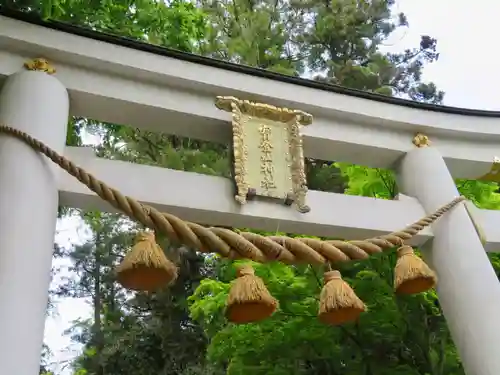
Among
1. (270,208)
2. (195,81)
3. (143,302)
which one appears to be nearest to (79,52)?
(195,81)

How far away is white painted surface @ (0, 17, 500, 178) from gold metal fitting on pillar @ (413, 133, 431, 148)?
6cm

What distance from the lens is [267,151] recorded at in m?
3.76

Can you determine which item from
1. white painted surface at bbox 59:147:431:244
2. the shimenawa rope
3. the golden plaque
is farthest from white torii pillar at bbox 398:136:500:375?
the shimenawa rope

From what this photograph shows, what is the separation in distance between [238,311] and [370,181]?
3019 millimetres

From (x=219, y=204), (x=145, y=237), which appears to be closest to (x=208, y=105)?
(x=219, y=204)

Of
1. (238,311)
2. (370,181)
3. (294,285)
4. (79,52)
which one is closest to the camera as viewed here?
(238,311)

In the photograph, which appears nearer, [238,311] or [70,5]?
[238,311]

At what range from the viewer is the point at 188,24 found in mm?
5117

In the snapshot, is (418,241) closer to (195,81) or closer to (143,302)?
(195,81)

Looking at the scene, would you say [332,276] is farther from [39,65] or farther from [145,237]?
[39,65]

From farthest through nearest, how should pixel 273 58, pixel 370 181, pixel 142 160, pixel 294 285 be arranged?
pixel 273 58 < pixel 142 160 < pixel 370 181 < pixel 294 285

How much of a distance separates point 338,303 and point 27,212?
66.1 inches

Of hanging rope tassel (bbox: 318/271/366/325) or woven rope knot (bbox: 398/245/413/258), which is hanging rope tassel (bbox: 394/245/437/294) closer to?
woven rope knot (bbox: 398/245/413/258)

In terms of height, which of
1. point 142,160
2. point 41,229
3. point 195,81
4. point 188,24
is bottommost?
point 41,229
